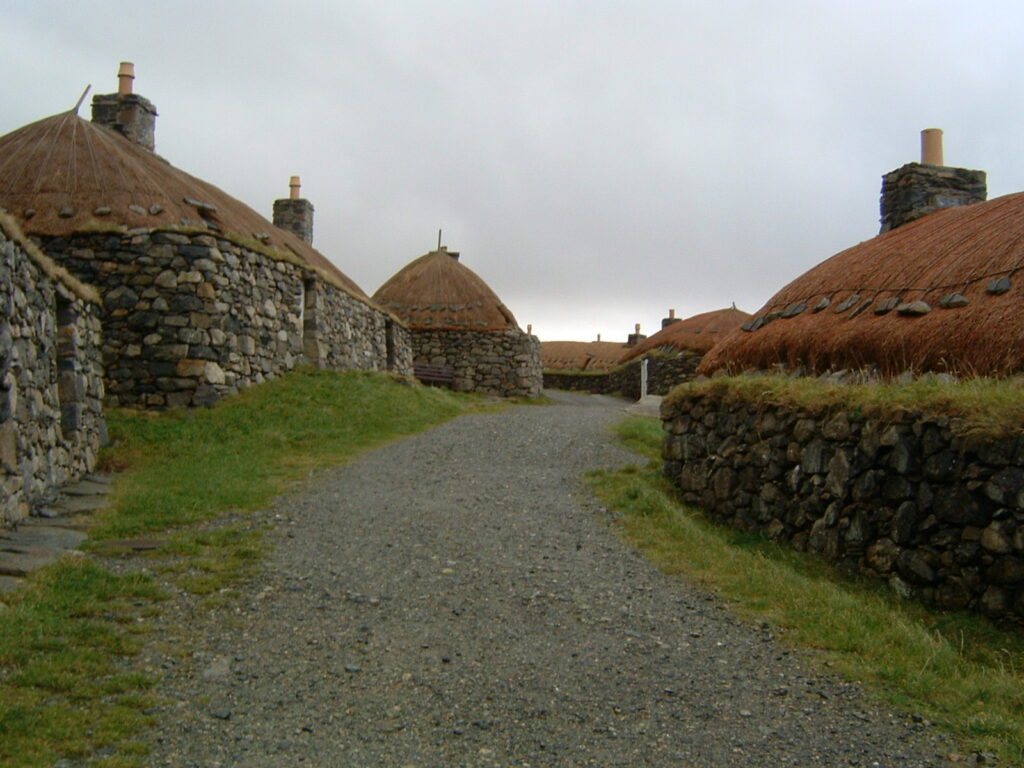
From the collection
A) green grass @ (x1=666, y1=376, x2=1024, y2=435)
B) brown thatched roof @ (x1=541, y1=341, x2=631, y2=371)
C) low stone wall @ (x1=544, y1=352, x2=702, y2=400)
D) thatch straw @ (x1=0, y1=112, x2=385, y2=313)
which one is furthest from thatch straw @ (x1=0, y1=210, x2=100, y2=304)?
brown thatched roof @ (x1=541, y1=341, x2=631, y2=371)

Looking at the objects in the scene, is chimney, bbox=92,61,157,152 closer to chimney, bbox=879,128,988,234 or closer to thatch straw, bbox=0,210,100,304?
thatch straw, bbox=0,210,100,304

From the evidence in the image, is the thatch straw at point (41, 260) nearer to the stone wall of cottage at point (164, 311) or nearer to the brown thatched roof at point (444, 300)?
the stone wall of cottage at point (164, 311)

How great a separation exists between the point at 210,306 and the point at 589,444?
6.54 m

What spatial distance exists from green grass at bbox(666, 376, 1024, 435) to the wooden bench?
1712 cm

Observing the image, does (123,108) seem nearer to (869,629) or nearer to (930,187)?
(930,187)

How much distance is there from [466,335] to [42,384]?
61.5 ft

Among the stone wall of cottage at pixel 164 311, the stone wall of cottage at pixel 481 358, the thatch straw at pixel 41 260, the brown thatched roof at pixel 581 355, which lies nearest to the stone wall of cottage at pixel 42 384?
the thatch straw at pixel 41 260

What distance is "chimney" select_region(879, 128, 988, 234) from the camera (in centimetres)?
1265

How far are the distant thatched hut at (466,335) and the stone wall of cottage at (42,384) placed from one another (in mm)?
15713

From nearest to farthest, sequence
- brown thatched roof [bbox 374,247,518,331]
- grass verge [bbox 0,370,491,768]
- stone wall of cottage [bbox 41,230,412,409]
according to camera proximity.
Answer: grass verge [bbox 0,370,491,768]
stone wall of cottage [bbox 41,230,412,409]
brown thatched roof [bbox 374,247,518,331]

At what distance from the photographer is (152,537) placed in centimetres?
795

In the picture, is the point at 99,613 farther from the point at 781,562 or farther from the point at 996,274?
the point at 996,274

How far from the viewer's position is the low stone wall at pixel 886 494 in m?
6.41

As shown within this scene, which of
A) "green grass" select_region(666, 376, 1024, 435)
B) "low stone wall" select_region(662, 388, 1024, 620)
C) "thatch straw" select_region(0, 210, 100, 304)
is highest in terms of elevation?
A: "thatch straw" select_region(0, 210, 100, 304)
